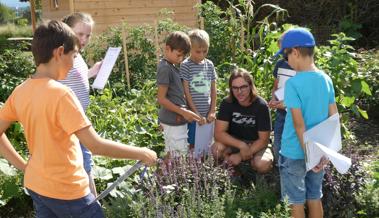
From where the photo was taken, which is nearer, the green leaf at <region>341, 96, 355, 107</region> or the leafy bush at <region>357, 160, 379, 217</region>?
the leafy bush at <region>357, 160, 379, 217</region>

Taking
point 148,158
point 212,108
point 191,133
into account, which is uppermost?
point 148,158

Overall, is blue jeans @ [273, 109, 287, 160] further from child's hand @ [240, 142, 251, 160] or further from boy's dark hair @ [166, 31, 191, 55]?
boy's dark hair @ [166, 31, 191, 55]

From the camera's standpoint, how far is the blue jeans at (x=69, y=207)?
7.55 ft

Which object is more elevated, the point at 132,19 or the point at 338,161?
the point at 132,19

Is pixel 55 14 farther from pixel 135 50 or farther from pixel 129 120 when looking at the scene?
pixel 129 120

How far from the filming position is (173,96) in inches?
165

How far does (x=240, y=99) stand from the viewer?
13.7ft

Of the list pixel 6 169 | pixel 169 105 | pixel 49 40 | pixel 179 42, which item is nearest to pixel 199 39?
pixel 179 42

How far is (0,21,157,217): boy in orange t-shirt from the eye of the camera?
2143 millimetres

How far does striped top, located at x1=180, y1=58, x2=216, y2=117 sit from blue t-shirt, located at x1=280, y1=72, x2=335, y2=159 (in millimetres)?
1317

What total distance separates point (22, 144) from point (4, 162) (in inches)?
29.1

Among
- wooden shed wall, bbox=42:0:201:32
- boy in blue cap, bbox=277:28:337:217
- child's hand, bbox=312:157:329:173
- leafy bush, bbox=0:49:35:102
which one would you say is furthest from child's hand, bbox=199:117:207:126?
wooden shed wall, bbox=42:0:201:32

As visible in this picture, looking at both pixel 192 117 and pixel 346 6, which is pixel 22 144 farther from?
pixel 346 6

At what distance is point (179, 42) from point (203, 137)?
897 mm
